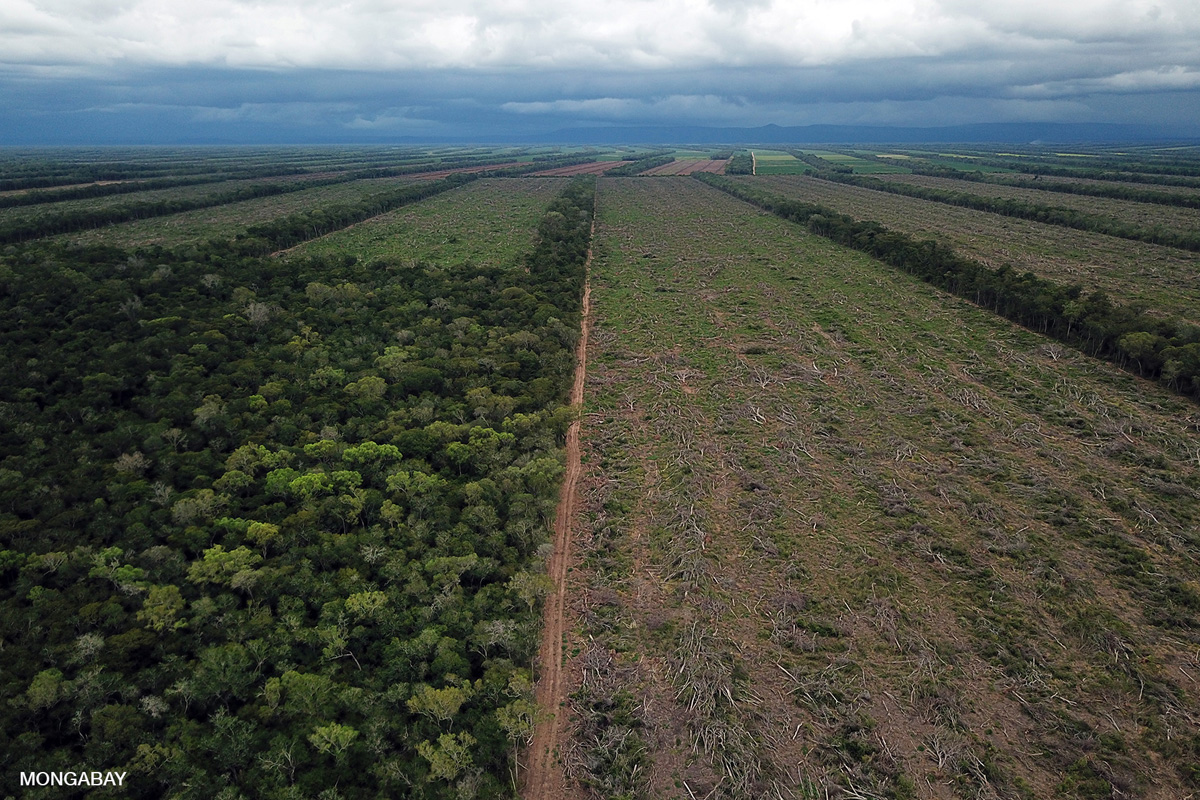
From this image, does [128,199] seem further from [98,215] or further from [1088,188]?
[1088,188]

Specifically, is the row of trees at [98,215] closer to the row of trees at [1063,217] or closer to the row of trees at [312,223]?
the row of trees at [312,223]

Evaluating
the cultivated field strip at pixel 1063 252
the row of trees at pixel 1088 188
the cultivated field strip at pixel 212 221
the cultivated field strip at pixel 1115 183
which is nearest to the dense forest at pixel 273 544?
the cultivated field strip at pixel 212 221

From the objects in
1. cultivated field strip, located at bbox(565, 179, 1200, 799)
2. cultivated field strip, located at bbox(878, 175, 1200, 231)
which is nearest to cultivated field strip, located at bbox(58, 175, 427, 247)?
cultivated field strip, located at bbox(565, 179, 1200, 799)

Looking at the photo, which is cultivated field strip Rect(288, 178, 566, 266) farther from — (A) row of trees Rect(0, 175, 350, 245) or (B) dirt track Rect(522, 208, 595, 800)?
(B) dirt track Rect(522, 208, 595, 800)

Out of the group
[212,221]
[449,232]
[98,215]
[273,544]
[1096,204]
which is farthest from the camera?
[1096,204]

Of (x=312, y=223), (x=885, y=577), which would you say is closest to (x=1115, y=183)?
(x=885, y=577)

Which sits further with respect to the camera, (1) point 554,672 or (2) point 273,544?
(2) point 273,544
